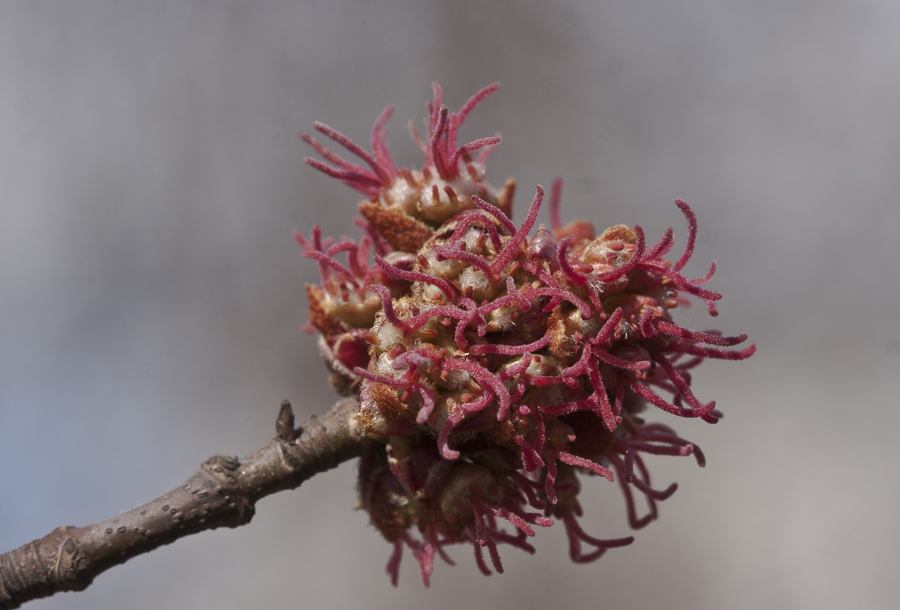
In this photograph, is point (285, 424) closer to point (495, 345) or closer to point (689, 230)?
point (495, 345)

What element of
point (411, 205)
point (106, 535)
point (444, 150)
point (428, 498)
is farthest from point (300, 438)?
point (444, 150)

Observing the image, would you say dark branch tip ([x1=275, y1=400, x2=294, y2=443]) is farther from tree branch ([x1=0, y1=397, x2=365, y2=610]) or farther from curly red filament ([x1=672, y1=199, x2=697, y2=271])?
curly red filament ([x1=672, y1=199, x2=697, y2=271])

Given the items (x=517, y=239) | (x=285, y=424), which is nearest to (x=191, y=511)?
(x=285, y=424)

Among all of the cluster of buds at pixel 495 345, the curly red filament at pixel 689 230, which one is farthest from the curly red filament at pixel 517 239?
the curly red filament at pixel 689 230

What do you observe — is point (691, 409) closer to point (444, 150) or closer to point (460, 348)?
point (460, 348)

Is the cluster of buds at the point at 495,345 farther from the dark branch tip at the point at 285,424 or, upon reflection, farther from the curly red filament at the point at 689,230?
the dark branch tip at the point at 285,424
